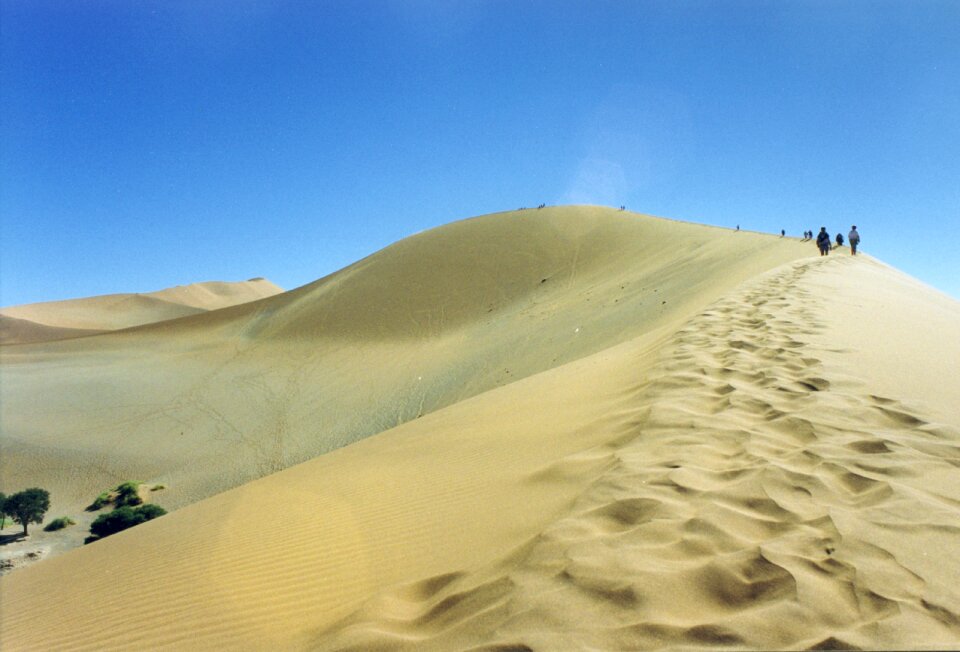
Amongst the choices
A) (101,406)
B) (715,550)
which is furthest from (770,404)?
(101,406)

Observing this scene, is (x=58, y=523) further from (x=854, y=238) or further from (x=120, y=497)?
(x=854, y=238)

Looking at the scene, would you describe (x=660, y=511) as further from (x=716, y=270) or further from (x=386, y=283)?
(x=386, y=283)

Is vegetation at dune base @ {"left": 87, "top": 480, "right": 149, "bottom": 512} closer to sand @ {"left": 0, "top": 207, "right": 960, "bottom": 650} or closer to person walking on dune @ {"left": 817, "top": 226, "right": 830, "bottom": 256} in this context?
sand @ {"left": 0, "top": 207, "right": 960, "bottom": 650}

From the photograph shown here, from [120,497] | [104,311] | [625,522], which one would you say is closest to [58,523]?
[120,497]

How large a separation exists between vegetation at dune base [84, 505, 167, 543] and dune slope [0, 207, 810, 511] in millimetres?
1673

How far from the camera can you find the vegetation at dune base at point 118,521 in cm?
1605

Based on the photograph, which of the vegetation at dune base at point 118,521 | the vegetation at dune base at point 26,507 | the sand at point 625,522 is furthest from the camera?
the vegetation at dune base at point 26,507

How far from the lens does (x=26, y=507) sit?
1820cm

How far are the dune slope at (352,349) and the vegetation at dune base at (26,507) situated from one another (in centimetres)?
121

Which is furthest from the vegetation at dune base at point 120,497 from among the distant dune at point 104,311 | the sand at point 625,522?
the distant dune at point 104,311

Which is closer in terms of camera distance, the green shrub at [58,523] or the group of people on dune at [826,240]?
the green shrub at [58,523]

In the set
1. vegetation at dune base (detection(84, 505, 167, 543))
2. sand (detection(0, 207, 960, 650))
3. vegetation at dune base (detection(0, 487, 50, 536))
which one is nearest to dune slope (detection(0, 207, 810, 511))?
vegetation at dune base (detection(0, 487, 50, 536))

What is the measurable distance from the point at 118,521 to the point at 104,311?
5014 inches

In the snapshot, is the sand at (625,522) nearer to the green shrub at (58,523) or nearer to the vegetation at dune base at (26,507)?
the green shrub at (58,523)
